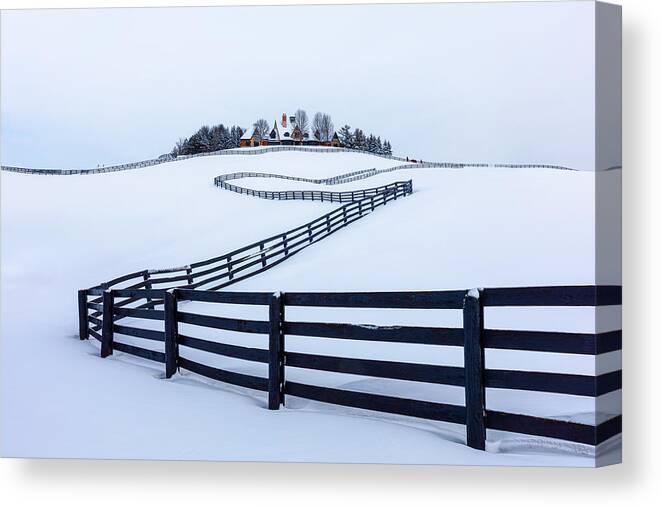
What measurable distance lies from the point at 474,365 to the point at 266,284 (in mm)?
4445

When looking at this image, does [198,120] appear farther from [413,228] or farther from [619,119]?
[619,119]

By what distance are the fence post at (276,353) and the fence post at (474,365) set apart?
1577 mm

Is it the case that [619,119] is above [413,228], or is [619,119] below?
above

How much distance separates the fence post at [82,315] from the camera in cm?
734

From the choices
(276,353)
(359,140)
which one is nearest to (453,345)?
(276,353)

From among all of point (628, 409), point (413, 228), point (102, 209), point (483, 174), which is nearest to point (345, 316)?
point (413, 228)

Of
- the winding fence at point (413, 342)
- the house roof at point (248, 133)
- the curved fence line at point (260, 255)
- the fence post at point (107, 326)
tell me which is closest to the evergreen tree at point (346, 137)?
the winding fence at point (413, 342)

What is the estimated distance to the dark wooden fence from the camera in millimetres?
3475

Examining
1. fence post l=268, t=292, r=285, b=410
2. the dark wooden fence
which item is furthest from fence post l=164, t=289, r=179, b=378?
fence post l=268, t=292, r=285, b=410

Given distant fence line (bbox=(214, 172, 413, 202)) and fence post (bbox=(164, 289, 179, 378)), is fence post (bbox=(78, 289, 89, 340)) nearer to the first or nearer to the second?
fence post (bbox=(164, 289, 179, 378))

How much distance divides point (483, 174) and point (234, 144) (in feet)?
8.51

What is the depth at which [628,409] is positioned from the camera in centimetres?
493

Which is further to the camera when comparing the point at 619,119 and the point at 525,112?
the point at 525,112

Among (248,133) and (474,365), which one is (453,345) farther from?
(248,133)
